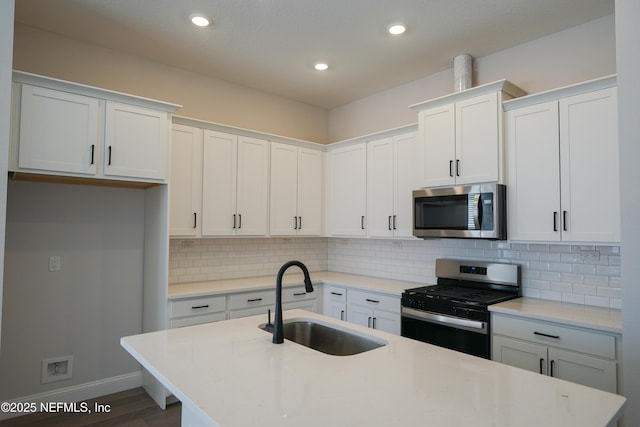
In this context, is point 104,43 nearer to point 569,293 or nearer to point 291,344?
point 291,344

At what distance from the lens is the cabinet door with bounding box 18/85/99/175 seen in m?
2.59

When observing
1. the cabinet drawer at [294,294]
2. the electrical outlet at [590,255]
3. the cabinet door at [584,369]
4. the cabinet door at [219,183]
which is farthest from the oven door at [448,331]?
the cabinet door at [219,183]

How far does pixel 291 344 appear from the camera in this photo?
6.12 feet

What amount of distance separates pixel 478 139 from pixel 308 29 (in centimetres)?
157

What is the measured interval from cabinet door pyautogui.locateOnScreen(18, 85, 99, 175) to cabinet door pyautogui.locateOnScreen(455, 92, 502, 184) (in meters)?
2.78

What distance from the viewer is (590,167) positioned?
101 inches

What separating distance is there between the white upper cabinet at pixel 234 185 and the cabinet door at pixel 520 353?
2.31 meters

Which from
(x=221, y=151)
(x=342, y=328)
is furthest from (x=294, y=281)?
(x=342, y=328)

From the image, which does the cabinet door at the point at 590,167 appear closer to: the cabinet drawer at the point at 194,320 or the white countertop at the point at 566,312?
the white countertop at the point at 566,312

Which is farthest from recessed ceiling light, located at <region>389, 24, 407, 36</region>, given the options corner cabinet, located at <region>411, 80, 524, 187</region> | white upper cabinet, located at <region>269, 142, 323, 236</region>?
white upper cabinet, located at <region>269, 142, 323, 236</region>

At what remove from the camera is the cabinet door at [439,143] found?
3.24 meters

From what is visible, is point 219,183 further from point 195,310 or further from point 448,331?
point 448,331

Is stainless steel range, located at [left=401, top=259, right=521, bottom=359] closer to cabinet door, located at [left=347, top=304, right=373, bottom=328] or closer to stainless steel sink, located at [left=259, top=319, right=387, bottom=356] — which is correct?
cabinet door, located at [left=347, top=304, right=373, bottom=328]

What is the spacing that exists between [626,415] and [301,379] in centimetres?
186
